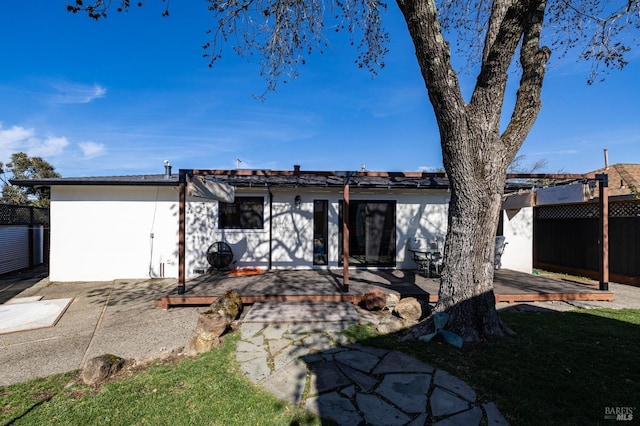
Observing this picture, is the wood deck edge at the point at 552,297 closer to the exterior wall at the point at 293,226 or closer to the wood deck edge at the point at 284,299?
the wood deck edge at the point at 284,299

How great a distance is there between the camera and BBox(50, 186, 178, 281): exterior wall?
26.2 ft

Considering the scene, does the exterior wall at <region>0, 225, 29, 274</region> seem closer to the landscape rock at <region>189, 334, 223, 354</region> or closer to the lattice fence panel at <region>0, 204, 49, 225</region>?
the lattice fence panel at <region>0, 204, 49, 225</region>

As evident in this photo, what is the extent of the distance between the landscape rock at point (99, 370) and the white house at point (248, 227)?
4998 millimetres

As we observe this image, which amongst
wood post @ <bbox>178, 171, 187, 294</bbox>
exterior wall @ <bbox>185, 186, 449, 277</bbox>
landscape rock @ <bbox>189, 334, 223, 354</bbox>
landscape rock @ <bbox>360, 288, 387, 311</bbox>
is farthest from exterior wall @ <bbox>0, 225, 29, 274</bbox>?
landscape rock @ <bbox>360, 288, 387, 311</bbox>

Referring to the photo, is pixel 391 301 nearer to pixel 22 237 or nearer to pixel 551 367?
pixel 551 367

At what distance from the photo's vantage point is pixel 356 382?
282cm

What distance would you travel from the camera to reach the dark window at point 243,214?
337 inches

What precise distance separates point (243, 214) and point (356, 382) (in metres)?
6.50

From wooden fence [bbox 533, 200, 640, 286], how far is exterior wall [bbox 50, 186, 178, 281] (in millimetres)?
11905

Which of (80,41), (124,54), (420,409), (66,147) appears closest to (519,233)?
(420,409)

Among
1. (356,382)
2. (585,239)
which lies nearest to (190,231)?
(356,382)

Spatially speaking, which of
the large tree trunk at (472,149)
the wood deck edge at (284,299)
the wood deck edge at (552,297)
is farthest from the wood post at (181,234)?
the wood deck edge at (552,297)

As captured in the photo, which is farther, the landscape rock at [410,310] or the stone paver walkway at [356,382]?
the landscape rock at [410,310]

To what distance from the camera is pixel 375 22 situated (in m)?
5.54
